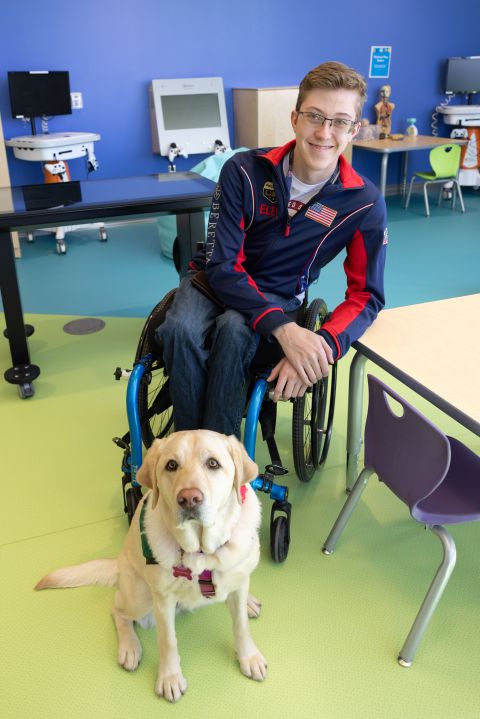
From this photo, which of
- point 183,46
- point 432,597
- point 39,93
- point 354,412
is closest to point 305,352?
point 354,412

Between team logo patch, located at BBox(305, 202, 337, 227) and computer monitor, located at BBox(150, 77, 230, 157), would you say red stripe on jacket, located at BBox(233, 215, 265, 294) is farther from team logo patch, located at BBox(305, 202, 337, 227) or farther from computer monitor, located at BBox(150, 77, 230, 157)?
computer monitor, located at BBox(150, 77, 230, 157)

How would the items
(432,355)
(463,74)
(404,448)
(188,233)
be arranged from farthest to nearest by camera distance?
1. (463,74)
2. (188,233)
3. (432,355)
4. (404,448)

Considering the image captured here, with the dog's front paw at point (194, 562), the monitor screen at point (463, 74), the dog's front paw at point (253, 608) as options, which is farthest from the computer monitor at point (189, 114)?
the dog's front paw at point (194, 562)

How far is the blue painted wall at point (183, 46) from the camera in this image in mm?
4816

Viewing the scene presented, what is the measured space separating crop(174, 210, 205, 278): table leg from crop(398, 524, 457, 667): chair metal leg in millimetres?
1915

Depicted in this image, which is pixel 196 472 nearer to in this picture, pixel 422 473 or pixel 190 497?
pixel 190 497

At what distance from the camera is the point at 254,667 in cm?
138

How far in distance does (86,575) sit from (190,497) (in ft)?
2.03

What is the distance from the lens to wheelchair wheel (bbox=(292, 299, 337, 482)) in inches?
68.1

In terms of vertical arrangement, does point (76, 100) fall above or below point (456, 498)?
above

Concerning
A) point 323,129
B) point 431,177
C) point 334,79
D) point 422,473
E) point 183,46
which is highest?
point 183,46

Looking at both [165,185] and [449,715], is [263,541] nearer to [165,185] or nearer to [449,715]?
[449,715]

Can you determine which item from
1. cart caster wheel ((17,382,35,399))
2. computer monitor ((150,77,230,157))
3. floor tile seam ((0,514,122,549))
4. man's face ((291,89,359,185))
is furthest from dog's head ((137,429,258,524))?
computer monitor ((150,77,230,157))

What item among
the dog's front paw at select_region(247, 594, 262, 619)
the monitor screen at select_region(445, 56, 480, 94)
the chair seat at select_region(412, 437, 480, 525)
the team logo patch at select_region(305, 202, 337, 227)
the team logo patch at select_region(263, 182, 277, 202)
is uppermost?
the monitor screen at select_region(445, 56, 480, 94)
